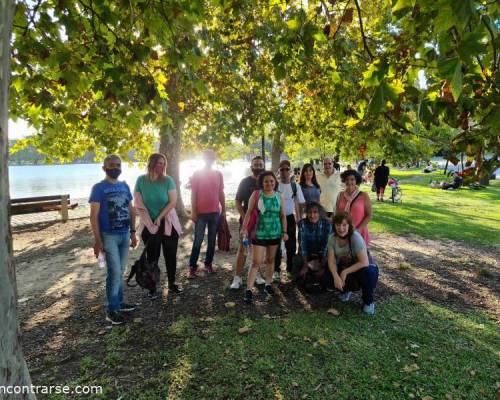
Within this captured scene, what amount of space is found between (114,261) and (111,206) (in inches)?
27.6

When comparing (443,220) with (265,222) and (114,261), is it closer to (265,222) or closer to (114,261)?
(265,222)

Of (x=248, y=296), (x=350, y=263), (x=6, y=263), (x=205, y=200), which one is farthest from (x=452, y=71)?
(x=205, y=200)

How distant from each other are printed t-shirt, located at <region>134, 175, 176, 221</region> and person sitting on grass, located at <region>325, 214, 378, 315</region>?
2494 millimetres

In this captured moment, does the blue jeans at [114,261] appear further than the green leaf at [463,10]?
Yes

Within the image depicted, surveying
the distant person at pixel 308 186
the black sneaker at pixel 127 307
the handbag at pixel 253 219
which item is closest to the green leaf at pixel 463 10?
the handbag at pixel 253 219

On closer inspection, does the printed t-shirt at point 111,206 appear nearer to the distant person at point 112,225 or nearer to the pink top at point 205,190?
the distant person at point 112,225

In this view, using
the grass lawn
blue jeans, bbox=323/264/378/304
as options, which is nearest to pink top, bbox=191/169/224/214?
blue jeans, bbox=323/264/378/304

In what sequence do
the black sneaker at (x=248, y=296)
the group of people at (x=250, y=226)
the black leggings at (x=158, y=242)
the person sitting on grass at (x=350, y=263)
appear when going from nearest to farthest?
the group of people at (x=250, y=226) < the person sitting on grass at (x=350, y=263) < the black sneaker at (x=248, y=296) < the black leggings at (x=158, y=242)

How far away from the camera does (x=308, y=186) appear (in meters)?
6.45

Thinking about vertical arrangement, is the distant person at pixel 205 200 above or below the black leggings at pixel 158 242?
above

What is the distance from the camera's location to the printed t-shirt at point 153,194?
200 inches

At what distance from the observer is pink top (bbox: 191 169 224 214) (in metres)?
5.93

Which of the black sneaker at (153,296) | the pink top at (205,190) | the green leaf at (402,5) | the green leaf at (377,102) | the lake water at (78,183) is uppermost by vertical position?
the green leaf at (402,5)

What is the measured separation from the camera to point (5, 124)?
2027 mm
